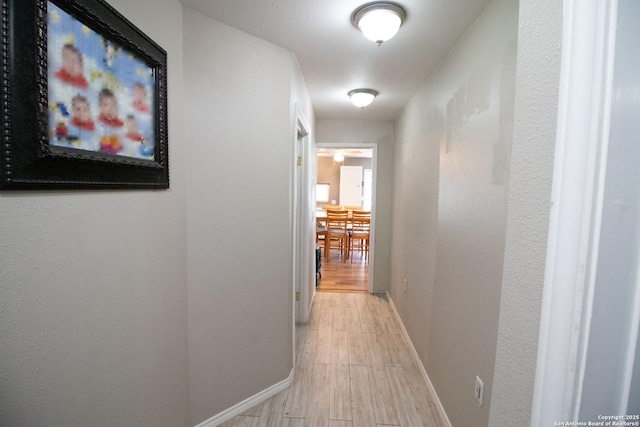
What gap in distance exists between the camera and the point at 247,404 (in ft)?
6.12

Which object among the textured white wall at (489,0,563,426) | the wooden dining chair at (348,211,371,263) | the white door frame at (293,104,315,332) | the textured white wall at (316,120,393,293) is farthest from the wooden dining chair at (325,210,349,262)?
the textured white wall at (489,0,563,426)

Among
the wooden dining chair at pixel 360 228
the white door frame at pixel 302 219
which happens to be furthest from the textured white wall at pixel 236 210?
the wooden dining chair at pixel 360 228

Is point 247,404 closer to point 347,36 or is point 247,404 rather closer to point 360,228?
point 347,36

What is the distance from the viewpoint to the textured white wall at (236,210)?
156cm

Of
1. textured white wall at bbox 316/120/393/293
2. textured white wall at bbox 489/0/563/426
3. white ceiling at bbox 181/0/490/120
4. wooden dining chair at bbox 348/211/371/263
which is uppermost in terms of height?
white ceiling at bbox 181/0/490/120

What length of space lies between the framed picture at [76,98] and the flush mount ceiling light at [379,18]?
0.99 metres

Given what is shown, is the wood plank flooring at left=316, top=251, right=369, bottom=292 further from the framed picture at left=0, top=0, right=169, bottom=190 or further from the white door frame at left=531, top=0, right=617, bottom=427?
the white door frame at left=531, top=0, right=617, bottom=427

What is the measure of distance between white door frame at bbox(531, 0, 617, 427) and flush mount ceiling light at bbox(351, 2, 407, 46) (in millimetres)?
1150

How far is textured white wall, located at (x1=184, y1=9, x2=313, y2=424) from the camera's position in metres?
1.56

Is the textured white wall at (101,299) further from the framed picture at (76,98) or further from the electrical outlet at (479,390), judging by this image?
the electrical outlet at (479,390)

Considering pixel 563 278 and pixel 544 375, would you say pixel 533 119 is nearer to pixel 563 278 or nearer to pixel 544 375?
pixel 563 278

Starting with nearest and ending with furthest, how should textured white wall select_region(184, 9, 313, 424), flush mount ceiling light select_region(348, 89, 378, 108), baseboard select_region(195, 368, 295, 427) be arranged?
1. textured white wall select_region(184, 9, 313, 424)
2. baseboard select_region(195, 368, 295, 427)
3. flush mount ceiling light select_region(348, 89, 378, 108)

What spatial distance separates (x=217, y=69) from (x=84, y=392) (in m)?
1.53

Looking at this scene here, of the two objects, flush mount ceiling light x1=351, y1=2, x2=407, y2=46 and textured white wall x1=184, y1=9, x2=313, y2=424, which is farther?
textured white wall x1=184, y1=9, x2=313, y2=424
